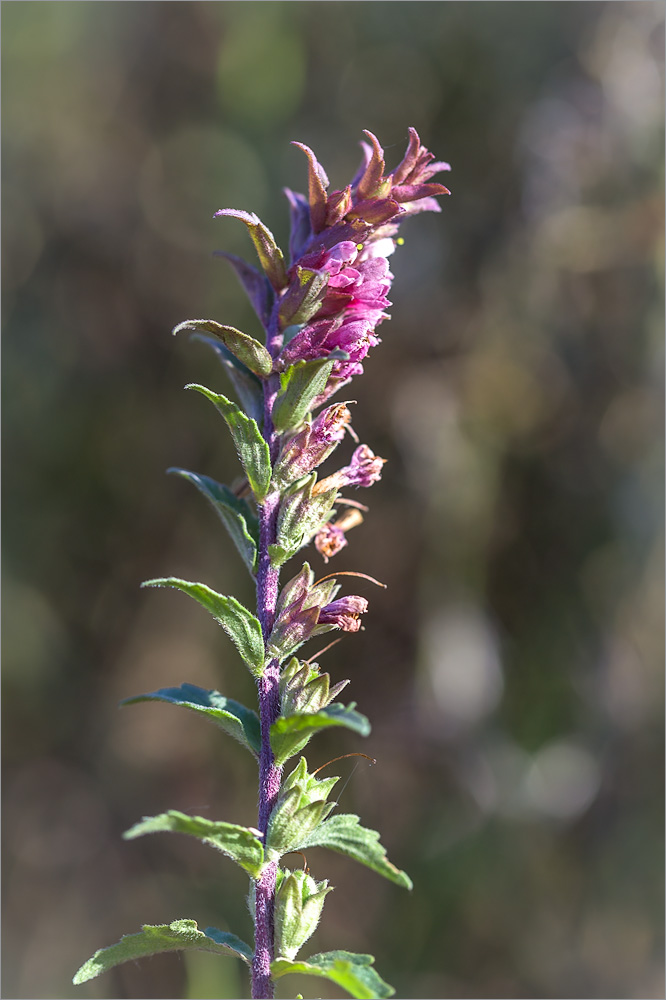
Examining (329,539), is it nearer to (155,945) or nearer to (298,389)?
(298,389)

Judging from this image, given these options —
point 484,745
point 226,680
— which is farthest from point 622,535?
point 226,680

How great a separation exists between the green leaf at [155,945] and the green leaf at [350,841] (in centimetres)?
15

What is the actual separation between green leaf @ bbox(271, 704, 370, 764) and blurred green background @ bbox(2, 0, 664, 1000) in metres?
2.52

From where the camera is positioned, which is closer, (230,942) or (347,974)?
(347,974)

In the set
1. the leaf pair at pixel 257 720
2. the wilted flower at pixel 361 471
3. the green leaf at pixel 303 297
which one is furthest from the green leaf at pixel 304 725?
the green leaf at pixel 303 297

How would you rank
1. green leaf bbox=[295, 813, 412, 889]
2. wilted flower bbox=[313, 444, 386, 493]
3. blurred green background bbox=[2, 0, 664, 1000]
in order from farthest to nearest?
blurred green background bbox=[2, 0, 664, 1000] → wilted flower bbox=[313, 444, 386, 493] → green leaf bbox=[295, 813, 412, 889]

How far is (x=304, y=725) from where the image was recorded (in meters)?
0.80

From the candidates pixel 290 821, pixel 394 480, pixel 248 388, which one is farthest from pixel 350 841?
pixel 394 480

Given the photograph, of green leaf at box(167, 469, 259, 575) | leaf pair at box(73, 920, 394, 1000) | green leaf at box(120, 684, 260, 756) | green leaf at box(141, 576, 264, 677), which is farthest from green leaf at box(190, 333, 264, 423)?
leaf pair at box(73, 920, 394, 1000)

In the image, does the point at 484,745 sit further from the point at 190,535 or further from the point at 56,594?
the point at 56,594

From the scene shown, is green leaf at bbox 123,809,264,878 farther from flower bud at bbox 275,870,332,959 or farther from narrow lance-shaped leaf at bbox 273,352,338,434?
narrow lance-shaped leaf at bbox 273,352,338,434

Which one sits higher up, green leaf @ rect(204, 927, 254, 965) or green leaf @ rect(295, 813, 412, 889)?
green leaf @ rect(295, 813, 412, 889)

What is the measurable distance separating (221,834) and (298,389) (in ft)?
1.65

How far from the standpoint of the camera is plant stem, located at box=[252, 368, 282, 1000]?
0.86m
